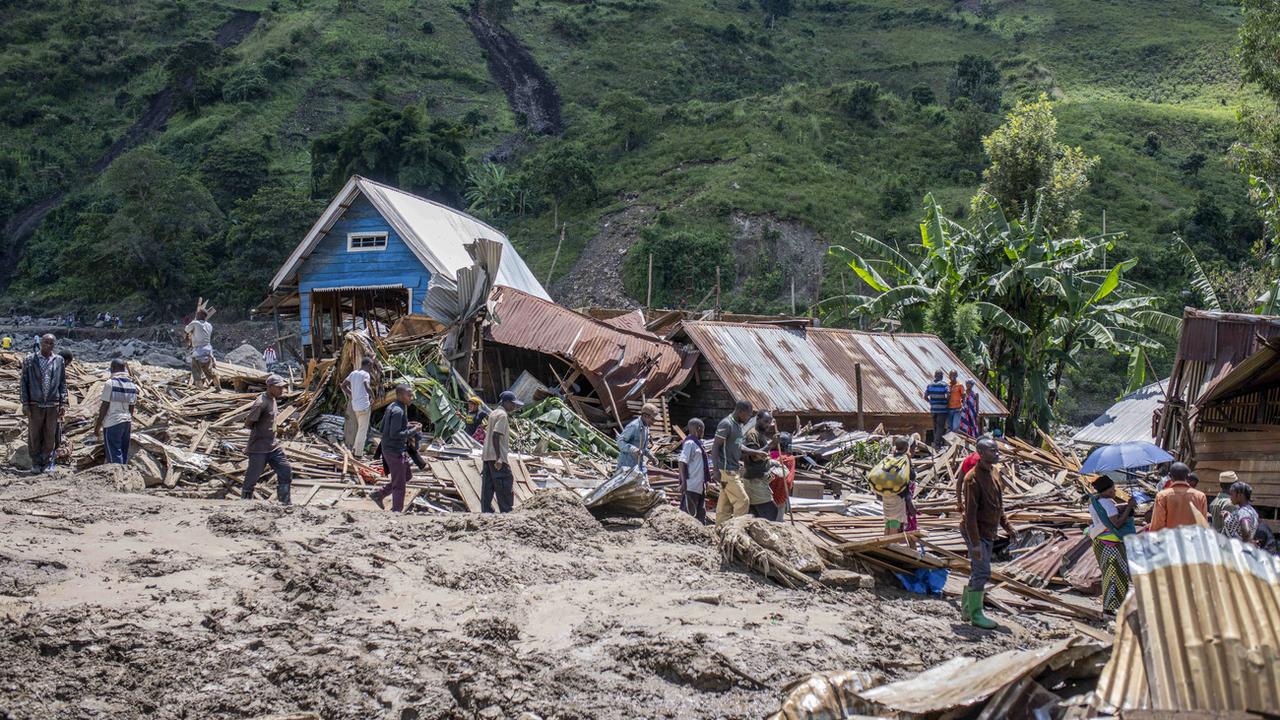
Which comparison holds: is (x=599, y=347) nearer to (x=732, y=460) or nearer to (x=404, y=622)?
(x=732, y=460)

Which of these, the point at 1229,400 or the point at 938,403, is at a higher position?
the point at 1229,400

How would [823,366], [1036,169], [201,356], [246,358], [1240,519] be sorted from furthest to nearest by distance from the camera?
[1036,169] → [246,358] → [823,366] → [201,356] → [1240,519]

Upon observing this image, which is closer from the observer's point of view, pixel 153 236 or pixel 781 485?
pixel 781 485

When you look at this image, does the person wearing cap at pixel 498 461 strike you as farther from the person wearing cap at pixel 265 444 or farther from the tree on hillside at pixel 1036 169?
the tree on hillside at pixel 1036 169

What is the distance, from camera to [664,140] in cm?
6619

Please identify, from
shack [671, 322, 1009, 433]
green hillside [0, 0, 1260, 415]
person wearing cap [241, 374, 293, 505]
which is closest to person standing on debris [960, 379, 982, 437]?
shack [671, 322, 1009, 433]

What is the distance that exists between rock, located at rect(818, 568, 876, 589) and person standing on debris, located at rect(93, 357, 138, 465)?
26.2 ft

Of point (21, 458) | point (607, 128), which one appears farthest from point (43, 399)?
point (607, 128)

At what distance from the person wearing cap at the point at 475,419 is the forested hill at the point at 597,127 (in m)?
32.6

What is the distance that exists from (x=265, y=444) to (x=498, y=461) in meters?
2.52

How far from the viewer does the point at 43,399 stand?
1154 cm

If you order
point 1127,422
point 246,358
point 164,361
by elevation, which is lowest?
point 1127,422

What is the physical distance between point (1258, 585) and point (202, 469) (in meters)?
11.1

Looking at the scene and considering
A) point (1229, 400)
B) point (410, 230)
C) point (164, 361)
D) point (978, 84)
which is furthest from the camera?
point (978, 84)
